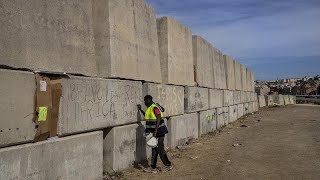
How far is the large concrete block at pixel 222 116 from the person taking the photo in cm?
1770

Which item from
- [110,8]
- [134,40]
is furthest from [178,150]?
[110,8]

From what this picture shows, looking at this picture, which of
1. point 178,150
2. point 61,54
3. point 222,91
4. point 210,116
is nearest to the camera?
point 61,54

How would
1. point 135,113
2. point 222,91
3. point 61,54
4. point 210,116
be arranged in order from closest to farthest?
1. point 61,54
2. point 135,113
3. point 210,116
4. point 222,91

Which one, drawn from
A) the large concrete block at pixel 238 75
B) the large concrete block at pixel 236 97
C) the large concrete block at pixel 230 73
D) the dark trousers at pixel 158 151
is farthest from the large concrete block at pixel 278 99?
the dark trousers at pixel 158 151

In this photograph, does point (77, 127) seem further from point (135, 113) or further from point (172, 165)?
point (172, 165)

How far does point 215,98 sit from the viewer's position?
17094mm

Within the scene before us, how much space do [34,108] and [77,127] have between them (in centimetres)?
114

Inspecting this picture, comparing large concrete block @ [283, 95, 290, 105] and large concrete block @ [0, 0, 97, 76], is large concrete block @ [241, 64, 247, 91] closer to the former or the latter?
large concrete block @ [0, 0, 97, 76]

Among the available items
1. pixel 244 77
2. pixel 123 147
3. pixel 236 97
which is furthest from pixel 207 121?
pixel 244 77

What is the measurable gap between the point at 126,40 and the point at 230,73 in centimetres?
1441

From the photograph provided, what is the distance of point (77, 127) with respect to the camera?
21.0 ft

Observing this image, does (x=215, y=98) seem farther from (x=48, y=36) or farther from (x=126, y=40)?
(x=48, y=36)

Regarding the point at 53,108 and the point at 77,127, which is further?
the point at 77,127

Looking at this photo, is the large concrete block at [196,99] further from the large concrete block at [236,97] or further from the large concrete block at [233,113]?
the large concrete block at [236,97]
